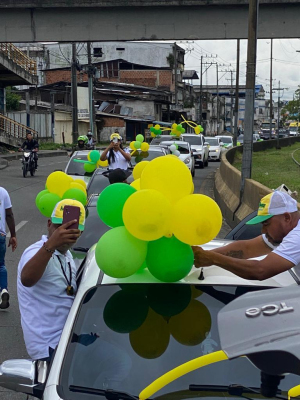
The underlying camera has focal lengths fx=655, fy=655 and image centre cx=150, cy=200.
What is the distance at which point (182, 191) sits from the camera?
12.4 feet

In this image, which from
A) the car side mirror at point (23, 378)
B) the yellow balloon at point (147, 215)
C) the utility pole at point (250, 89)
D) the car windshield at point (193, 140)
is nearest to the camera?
the car side mirror at point (23, 378)

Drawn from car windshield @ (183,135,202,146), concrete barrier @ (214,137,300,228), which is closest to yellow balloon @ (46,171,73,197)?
concrete barrier @ (214,137,300,228)

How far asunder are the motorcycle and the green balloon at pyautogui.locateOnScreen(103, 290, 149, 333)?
21606mm

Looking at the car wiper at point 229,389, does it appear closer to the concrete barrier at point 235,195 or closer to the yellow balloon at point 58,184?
the yellow balloon at point 58,184

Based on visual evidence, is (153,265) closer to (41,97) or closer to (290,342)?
(290,342)

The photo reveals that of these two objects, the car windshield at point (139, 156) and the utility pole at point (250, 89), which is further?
the car windshield at point (139, 156)

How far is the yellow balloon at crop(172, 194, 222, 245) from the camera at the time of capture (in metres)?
3.51

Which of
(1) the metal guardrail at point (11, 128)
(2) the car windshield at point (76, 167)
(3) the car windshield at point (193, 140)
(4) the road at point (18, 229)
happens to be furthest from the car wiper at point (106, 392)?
(1) the metal guardrail at point (11, 128)

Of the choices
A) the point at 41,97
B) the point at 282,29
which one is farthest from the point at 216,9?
the point at 41,97

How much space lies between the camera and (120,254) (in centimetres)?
348

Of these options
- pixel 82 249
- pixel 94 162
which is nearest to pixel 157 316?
pixel 82 249

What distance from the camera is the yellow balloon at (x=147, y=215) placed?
11.4 feet

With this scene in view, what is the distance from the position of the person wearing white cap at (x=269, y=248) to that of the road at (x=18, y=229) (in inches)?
92.2

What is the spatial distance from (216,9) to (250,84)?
334 inches
